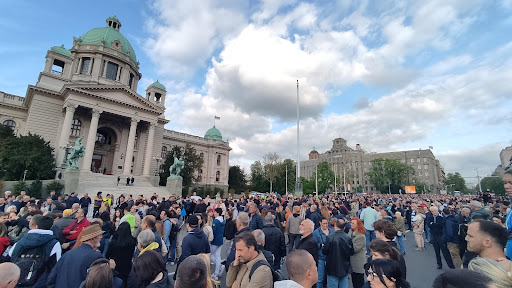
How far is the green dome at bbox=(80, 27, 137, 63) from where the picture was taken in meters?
43.5

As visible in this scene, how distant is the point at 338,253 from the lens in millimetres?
4820

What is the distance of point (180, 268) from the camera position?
7.53 ft

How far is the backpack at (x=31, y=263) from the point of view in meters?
3.67

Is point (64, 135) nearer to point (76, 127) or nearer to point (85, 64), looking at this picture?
point (76, 127)

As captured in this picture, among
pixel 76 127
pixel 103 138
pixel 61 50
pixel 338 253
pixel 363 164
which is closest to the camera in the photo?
pixel 338 253

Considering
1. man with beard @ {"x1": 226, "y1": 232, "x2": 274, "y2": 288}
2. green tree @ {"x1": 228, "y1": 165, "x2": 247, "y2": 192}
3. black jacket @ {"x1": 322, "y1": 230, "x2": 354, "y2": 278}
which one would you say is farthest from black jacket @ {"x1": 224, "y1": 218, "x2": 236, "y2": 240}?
green tree @ {"x1": 228, "y1": 165, "x2": 247, "y2": 192}

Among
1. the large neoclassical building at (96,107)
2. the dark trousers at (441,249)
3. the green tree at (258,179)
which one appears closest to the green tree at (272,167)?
the green tree at (258,179)

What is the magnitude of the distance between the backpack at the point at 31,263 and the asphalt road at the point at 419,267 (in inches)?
146

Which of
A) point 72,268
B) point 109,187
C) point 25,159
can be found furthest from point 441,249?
point 25,159

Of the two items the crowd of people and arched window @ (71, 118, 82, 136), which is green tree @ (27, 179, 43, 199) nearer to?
arched window @ (71, 118, 82, 136)

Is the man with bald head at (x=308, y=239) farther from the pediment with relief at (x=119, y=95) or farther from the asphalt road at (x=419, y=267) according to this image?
the pediment with relief at (x=119, y=95)

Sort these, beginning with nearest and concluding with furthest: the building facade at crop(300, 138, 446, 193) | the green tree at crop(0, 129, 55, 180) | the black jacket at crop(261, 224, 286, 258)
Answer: the black jacket at crop(261, 224, 286, 258)
the green tree at crop(0, 129, 55, 180)
the building facade at crop(300, 138, 446, 193)

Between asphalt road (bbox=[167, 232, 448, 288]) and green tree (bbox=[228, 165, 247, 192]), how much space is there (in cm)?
5183

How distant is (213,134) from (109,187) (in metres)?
38.9
